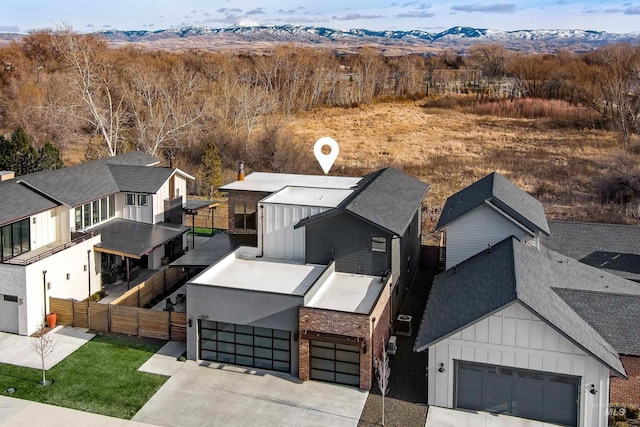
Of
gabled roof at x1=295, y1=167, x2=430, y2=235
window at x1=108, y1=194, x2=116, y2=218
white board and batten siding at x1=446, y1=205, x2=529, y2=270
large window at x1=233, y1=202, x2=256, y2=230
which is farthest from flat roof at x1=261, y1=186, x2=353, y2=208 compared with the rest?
window at x1=108, y1=194, x2=116, y2=218

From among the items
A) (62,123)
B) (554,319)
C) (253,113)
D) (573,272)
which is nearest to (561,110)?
(253,113)

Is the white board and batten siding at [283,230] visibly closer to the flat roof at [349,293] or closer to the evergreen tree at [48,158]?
the flat roof at [349,293]

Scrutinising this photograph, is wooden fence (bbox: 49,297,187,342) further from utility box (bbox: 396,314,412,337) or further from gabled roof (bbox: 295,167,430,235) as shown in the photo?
utility box (bbox: 396,314,412,337)

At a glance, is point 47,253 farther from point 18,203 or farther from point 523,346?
point 523,346

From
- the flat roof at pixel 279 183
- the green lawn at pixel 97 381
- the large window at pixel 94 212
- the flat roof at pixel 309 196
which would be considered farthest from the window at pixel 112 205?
the green lawn at pixel 97 381

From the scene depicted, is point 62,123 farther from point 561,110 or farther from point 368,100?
point 561,110

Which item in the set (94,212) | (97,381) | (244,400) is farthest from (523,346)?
(94,212)
